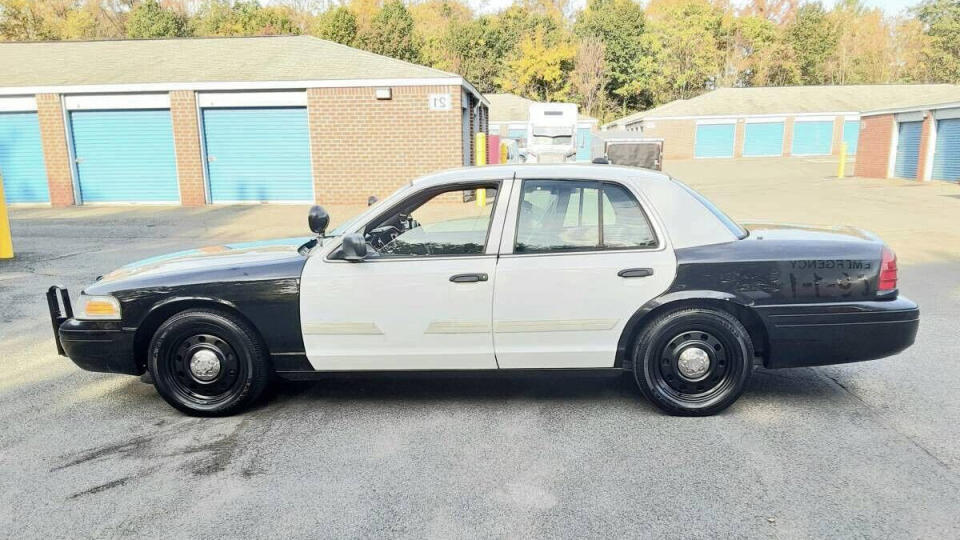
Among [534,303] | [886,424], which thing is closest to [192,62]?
[534,303]

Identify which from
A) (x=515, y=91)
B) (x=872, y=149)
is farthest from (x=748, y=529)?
(x=515, y=91)

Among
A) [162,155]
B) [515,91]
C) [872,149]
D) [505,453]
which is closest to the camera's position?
[505,453]

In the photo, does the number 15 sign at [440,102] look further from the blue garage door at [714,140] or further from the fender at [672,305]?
the blue garage door at [714,140]

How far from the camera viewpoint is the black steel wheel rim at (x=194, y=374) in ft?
13.3

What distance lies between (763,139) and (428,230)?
167ft

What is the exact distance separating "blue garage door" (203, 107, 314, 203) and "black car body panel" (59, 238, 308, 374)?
14.1 meters

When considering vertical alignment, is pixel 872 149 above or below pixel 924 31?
below

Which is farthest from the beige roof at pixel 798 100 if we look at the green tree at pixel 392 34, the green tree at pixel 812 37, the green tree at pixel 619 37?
the green tree at pixel 392 34

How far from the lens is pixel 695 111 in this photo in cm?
5050

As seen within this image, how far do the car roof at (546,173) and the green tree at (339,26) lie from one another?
50695mm

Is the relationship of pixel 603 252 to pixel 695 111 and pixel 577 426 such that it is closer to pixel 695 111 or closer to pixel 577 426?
pixel 577 426

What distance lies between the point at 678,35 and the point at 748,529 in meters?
72.3

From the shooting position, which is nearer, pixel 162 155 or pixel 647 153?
pixel 162 155

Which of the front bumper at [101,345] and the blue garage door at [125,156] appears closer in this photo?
the front bumper at [101,345]
